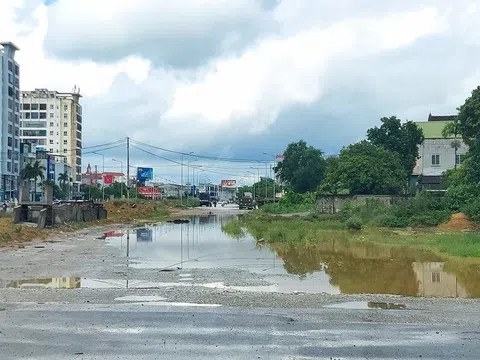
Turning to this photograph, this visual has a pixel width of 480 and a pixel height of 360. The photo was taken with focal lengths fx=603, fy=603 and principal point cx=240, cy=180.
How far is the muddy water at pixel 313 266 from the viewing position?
19.7 meters

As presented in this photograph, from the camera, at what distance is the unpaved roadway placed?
33.3 feet

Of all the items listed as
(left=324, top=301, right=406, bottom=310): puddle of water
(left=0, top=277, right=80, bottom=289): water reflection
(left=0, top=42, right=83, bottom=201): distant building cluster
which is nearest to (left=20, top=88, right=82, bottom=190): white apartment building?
(left=0, top=42, right=83, bottom=201): distant building cluster

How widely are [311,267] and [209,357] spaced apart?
1641 centimetres

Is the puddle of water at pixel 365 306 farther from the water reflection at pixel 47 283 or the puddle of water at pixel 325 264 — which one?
the water reflection at pixel 47 283

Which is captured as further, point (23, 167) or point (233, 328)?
point (23, 167)

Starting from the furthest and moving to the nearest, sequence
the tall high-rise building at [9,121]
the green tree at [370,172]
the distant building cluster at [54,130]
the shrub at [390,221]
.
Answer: the distant building cluster at [54,130], the tall high-rise building at [9,121], the green tree at [370,172], the shrub at [390,221]

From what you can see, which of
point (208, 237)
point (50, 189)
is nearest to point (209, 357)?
point (208, 237)

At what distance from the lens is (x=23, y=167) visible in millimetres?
125062

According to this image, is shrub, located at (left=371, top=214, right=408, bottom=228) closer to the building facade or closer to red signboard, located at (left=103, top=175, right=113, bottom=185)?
the building facade

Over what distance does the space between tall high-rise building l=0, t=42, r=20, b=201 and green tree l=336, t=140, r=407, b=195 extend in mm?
64168

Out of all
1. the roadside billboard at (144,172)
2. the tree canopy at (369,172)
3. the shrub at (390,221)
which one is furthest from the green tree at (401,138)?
the roadside billboard at (144,172)

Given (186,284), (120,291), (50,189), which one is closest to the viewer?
(120,291)

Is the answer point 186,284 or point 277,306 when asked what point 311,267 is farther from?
point 277,306

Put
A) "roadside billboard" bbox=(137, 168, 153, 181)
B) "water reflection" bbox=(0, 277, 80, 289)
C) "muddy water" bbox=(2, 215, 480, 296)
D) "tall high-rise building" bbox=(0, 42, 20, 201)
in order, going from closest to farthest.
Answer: "water reflection" bbox=(0, 277, 80, 289) → "muddy water" bbox=(2, 215, 480, 296) → "tall high-rise building" bbox=(0, 42, 20, 201) → "roadside billboard" bbox=(137, 168, 153, 181)
